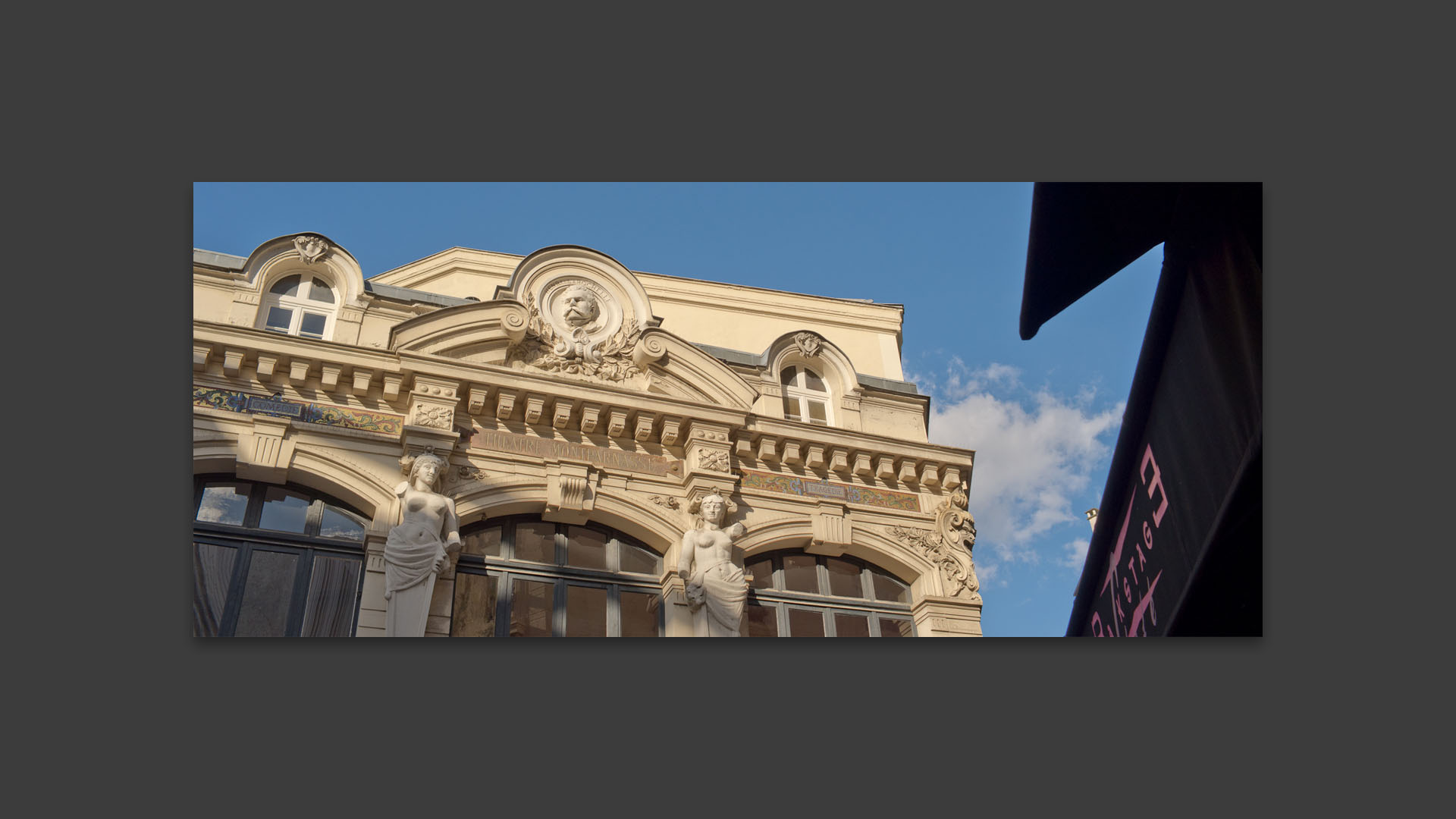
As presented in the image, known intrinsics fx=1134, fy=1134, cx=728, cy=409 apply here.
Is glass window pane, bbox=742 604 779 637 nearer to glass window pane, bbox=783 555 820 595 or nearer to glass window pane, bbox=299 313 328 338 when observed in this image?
glass window pane, bbox=783 555 820 595

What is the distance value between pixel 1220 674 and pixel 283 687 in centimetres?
432

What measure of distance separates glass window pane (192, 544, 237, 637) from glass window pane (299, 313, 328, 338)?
1.39 metres

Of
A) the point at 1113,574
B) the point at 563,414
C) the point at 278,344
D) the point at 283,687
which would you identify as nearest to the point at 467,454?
the point at 563,414

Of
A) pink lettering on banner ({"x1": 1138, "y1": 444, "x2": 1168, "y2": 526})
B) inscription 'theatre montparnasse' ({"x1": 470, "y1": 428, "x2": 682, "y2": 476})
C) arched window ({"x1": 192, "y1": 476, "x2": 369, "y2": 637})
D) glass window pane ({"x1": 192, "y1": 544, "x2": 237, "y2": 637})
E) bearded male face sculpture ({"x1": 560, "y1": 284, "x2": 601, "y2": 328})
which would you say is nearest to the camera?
glass window pane ({"x1": 192, "y1": 544, "x2": 237, "y2": 637})

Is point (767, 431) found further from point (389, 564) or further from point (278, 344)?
point (278, 344)

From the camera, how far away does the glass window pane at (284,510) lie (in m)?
5.80

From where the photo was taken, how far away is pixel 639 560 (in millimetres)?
6480

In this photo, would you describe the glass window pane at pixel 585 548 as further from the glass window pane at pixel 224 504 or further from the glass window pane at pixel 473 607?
the glass window pane at pixel 224 504

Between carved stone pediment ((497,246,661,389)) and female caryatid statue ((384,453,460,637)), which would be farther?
carved stone pediment ((497,246,661,389))

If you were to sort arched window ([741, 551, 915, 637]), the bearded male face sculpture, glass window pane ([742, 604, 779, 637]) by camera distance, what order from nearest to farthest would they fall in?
glass window pane ([742, 604, 779, 637]) < arched window ([741, 551, 915, 637]) < the bearded male face sculpture

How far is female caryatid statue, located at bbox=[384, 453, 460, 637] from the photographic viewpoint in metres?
5.48

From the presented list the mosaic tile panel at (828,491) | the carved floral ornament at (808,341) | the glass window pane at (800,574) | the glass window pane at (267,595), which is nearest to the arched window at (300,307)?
the glass window pane at (267,595)

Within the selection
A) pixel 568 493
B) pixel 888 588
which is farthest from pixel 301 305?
pixel 888 588

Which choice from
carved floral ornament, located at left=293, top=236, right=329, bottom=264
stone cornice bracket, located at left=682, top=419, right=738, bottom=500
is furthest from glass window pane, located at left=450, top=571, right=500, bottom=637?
carved floral ornament, located at left=293, top=236, right=329, bottom=264
